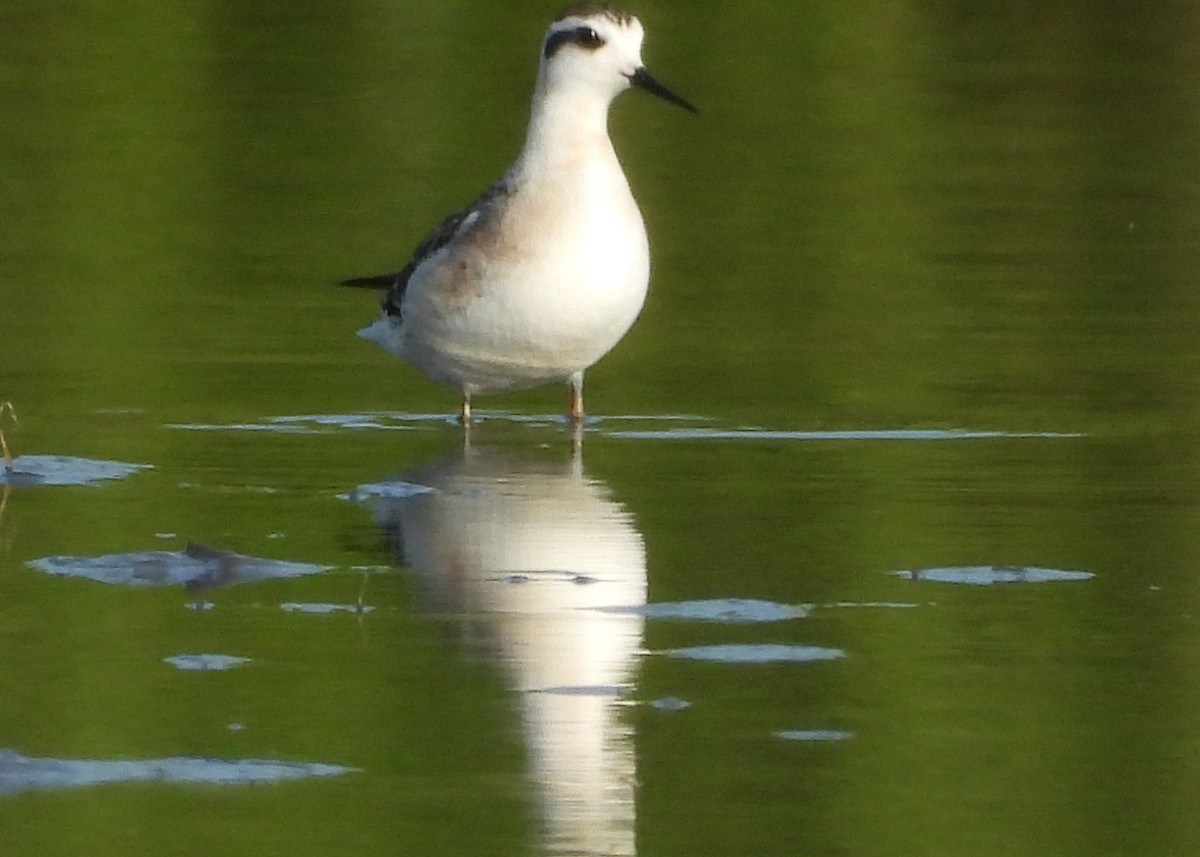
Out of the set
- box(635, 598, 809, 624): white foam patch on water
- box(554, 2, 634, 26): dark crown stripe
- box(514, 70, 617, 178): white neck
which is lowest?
box(635, 598, 809, 624): white foam patch on water

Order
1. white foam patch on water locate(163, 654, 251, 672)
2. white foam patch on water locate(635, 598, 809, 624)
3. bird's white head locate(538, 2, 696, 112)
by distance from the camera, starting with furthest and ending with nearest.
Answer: bird's white head locate(538, 2, 696, 112) → white foam patch on water locate(635, 598, 809, 624) → white foam patch on water locate(163, 654, 251, 672)

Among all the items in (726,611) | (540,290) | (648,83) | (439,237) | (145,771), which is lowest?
(145,771)

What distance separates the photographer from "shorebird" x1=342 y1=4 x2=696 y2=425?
909 centimetres

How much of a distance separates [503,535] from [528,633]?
1.15 m

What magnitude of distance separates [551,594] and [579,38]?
3442 millimetres

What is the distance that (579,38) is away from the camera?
9773 mm

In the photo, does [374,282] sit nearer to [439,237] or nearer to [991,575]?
[439,237]

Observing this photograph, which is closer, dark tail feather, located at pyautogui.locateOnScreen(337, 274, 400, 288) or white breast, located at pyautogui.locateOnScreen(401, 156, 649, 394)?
white breast, located at pyautogui.locateOnScreen(401, 156, 649, 394)

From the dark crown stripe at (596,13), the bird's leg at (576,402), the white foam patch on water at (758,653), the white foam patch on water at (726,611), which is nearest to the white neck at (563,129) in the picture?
the dark crown stripe at (596,13)

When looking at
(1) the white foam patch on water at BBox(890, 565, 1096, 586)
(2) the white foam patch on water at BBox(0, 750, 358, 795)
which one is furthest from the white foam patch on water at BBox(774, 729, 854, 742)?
(1) the white foam patch on water at BBox(890, 565, 1096, 586)

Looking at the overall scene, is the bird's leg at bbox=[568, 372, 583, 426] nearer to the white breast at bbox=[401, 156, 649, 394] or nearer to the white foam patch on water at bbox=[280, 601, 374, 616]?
the white breast at bbox=[401, 156, 649, 394]

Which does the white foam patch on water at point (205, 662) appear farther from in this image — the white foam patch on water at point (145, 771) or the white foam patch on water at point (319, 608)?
the white foam patch on water at point (145, 771)

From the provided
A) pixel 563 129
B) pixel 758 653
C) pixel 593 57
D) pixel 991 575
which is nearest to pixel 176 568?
pixel 758 653

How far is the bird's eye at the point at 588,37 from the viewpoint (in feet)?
32.0
